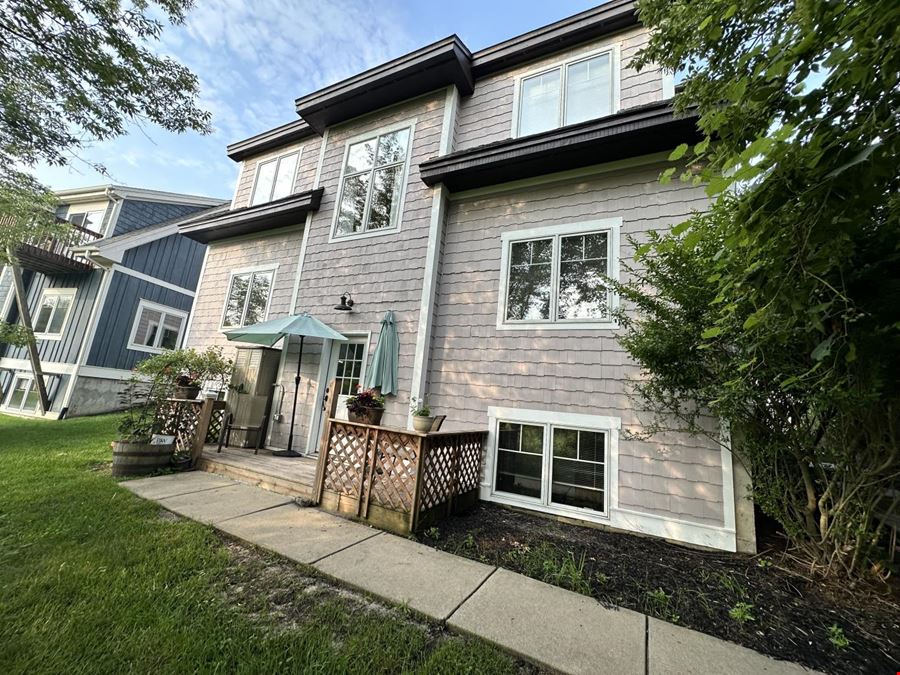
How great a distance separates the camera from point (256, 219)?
7.56m

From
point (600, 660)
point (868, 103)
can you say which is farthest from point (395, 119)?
point (600, 660)

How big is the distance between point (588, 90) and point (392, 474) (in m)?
6.32

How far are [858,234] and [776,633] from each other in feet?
8.89

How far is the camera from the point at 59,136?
517cm

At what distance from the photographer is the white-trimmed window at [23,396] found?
978cm

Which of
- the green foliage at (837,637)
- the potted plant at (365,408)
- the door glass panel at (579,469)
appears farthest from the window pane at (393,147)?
the green foliage at (837,637)

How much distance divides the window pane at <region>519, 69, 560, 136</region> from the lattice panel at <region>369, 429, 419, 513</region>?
523cm

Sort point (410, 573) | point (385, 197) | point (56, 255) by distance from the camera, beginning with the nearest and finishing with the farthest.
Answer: point (410, 573) → point (385, 197) → point (56, 255)

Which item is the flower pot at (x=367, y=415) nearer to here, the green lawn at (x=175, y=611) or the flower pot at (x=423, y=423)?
the flower pot at (x=423, y=423)

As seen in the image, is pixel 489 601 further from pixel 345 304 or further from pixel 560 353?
pixel 345 304

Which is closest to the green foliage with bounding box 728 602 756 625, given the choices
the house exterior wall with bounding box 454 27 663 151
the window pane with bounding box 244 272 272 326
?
the house exterior wall with bounding box 454 27 663 151

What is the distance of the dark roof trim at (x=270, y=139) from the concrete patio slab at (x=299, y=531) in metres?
7.88

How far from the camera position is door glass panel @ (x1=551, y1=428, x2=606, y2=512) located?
4285 millimetres

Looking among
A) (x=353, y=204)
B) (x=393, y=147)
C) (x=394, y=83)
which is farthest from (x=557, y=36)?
(x=353, y=204)
